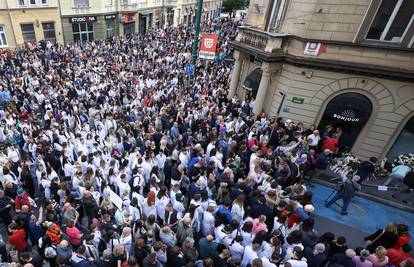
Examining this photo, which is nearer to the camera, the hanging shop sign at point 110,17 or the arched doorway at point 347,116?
the arched doorway at point 347,116

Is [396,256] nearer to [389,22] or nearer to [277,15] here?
[389,22]

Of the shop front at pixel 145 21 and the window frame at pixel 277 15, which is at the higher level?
the window frame at pixel 277 15

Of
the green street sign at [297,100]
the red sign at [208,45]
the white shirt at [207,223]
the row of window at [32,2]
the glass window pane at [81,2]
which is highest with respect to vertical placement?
the red sign at [208,45]

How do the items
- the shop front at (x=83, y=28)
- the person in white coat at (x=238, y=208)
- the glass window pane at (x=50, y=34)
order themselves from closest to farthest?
the person in white coat at (x=238, y=208) < the glass window pane at (x=50, y=34) < the shop front at (x=83, y=28)

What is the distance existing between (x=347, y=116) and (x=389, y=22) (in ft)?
12.6

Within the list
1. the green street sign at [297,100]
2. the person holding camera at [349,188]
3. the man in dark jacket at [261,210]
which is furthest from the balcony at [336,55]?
the man in dark jacket at [261,210]

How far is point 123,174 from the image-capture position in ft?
23.8

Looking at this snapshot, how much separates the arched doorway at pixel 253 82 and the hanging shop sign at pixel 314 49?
2.85 meters

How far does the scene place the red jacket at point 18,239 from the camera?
18.3ft

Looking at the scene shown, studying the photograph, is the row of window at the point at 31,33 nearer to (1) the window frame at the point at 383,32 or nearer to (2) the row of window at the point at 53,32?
(2) the row of window at the point at 53,32

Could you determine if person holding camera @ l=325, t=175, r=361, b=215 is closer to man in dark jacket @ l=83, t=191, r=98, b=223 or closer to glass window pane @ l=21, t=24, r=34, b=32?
man in dark jacket @ l=83, t=191, r=98, b=223

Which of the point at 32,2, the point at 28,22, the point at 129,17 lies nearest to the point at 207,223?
the point at 28,22

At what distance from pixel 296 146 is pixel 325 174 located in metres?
1.92

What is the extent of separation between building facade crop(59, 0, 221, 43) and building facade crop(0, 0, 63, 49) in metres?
0.97
